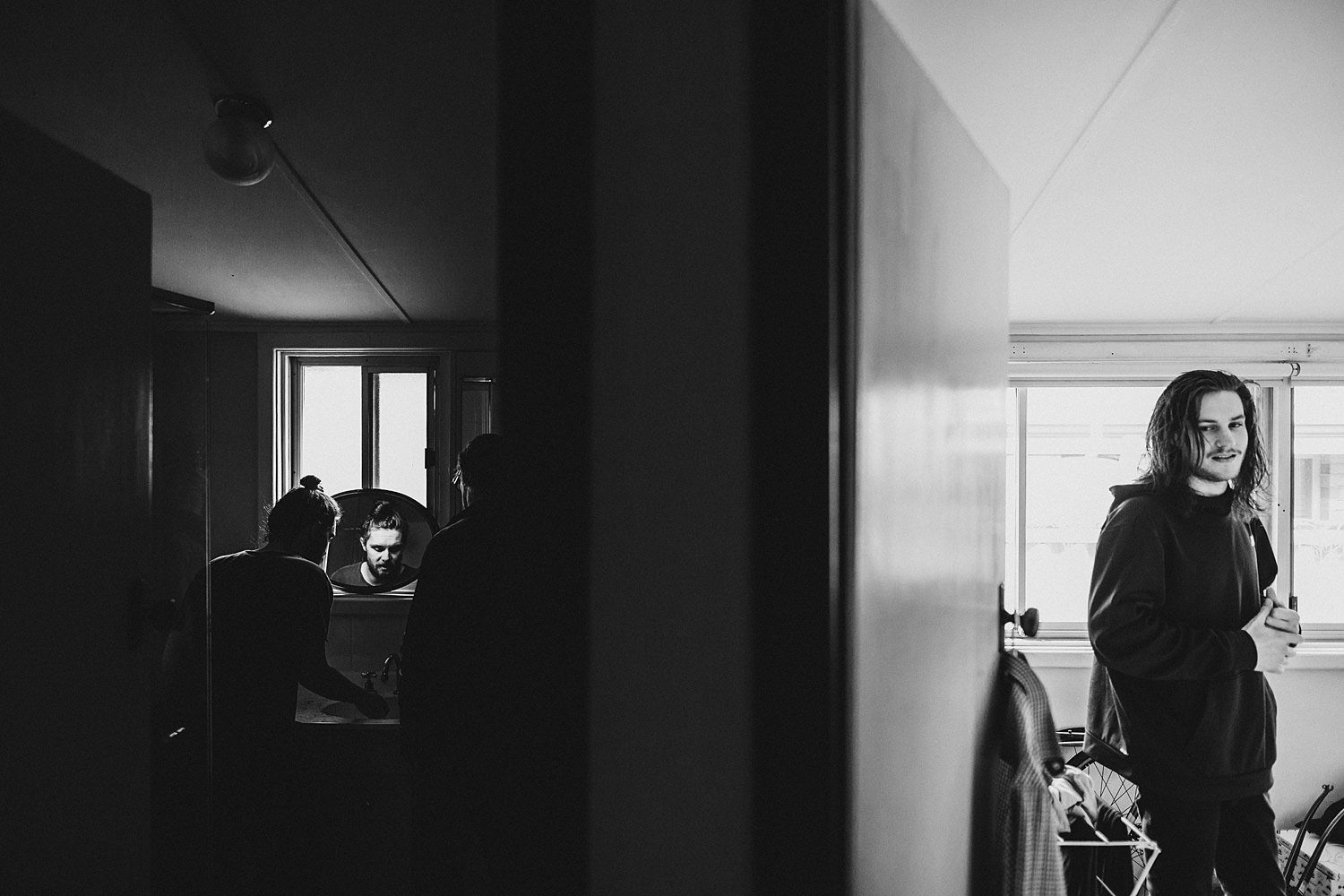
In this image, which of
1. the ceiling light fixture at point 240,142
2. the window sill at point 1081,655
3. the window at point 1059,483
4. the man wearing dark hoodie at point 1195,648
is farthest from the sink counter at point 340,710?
the window at point 1059,483

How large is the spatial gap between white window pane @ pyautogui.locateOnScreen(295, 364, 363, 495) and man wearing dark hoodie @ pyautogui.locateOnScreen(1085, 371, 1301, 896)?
149 centimetres

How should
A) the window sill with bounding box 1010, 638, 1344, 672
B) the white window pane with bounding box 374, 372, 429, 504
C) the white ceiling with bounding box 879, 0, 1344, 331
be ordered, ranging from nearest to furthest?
the white window pane with bounding box 374, 372, 429, 504 < the white ceiling with bounding box 879, 0, 1344, 331 < the window sill with bounding box 1010, 638, 1344, 672

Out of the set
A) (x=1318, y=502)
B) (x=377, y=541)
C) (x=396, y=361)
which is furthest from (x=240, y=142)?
(x=1318, y=502)

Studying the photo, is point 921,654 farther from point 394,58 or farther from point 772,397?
point 394,58

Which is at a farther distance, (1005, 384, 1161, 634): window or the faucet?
(1005, 384, 1161, 634): window

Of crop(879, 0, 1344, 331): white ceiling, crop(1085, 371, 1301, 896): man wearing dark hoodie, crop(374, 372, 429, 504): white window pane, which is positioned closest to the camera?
crop(374, 372, 429, 504): white window pane

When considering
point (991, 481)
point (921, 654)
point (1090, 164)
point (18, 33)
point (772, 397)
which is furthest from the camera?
point (1090, 164)

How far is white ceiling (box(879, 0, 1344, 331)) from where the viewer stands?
114 centimetres

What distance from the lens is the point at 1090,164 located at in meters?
1.53

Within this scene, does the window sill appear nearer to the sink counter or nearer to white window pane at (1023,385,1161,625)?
white window pane at (1023,385,1161,625)

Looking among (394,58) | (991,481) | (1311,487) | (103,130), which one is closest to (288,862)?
(103,130)

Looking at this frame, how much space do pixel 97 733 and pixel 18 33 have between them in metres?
0.58

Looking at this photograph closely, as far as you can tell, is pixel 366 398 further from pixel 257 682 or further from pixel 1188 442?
pixel 1188 442

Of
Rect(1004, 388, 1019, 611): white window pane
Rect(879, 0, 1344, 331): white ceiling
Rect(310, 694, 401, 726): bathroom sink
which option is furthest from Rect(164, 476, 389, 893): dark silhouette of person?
Rect(1004, 388, 1019, 611): white window pane
